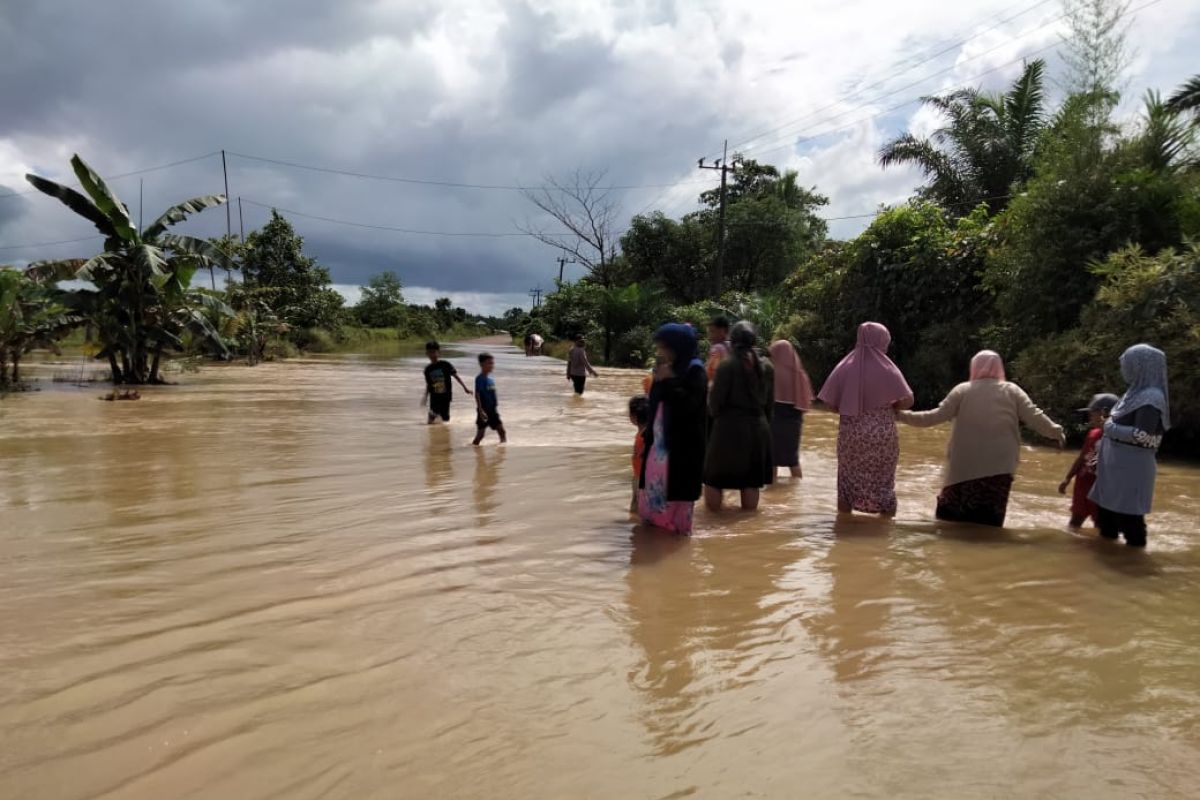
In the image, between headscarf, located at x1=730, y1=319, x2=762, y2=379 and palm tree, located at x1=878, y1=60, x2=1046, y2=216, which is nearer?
headscarf, located at x1=730, y1=319, x2=762, y2=379

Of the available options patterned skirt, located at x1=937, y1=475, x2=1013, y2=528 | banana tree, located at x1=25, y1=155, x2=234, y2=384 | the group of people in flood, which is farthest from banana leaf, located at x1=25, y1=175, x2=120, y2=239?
patterned skirt, located at x1=937, y1=475, x2=1013, y2=528

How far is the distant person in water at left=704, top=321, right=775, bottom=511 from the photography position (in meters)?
6.36

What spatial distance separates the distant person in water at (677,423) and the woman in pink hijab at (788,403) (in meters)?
2.44

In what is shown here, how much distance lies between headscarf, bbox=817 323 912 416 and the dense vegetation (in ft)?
19.2

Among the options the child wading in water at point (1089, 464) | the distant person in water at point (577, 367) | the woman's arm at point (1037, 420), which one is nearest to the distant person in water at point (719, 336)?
the woman's arm at point (1037, 420)

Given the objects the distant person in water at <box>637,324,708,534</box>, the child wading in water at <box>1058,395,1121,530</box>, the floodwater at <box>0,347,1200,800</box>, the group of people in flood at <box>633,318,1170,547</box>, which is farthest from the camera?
the child wading in water at <box>1058,395,1121,530</box>

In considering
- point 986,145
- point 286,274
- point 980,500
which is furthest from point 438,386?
point 286,274

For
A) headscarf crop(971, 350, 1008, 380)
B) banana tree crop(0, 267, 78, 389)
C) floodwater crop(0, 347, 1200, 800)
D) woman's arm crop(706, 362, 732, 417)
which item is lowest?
floodwater crop(0, 347, 1200, 800)

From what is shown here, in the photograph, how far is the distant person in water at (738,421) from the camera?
636 centimetres

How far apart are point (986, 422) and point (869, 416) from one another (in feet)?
2.68

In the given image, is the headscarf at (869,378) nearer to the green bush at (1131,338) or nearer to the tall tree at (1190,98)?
the green bush at (1131,338)

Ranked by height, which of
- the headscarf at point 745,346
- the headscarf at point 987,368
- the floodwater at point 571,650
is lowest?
the floodwater at point 571,650

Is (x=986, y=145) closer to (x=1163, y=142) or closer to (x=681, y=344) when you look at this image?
(x=1163, y=142)

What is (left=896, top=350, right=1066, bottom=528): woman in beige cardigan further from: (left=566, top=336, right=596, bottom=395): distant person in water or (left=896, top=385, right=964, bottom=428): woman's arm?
(left=566, top=336, right=596, bottom=395): distant person in water
